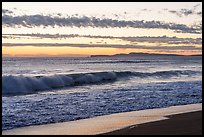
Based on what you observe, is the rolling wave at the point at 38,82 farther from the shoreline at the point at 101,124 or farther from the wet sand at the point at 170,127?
the wet sand at the point at 170,127

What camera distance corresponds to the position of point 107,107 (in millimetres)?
13211

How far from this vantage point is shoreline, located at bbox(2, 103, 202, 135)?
9.02m

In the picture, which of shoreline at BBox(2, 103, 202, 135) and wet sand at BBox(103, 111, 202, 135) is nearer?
wet sand at BBox(103, 111, 202, 135)

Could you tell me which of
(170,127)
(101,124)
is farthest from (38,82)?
(170,127)

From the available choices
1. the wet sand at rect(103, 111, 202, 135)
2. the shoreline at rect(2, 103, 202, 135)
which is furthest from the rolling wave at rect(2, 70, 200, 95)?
the wet sand at rect(103, 111, 202, 135)

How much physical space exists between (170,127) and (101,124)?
1.75m

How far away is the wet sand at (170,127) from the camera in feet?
27.7

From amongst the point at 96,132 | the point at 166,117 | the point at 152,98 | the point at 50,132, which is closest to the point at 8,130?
the point at 50,132

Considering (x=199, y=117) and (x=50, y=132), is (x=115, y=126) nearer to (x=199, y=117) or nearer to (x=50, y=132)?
(x=50, y=132)

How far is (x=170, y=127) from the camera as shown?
9.20 metres

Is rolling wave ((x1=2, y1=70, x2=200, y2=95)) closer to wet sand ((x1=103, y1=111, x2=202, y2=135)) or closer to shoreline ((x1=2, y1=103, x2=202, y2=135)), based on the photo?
shoreline ((x1=2, y1=103, x2=202, y2=135))

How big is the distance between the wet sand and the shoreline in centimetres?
28

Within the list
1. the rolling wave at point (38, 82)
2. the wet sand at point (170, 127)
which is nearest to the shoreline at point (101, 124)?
the wet sand at point (170, 127)

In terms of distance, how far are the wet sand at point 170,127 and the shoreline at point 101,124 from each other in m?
0.28
